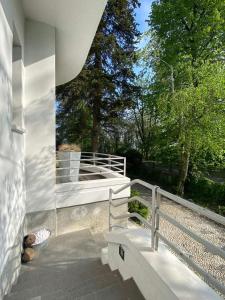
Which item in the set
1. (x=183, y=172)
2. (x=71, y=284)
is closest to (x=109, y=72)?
(x=183, y=172)

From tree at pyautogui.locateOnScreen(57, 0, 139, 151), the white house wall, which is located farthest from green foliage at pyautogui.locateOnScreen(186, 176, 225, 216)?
the white house wall

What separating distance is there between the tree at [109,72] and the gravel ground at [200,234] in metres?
5.29

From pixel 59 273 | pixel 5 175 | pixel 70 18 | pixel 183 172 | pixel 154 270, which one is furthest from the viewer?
pixel 183 172

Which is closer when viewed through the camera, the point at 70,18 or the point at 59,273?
the point at 59,273

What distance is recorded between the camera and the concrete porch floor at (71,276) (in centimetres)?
254

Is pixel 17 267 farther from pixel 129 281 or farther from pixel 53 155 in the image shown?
pixel 53 155

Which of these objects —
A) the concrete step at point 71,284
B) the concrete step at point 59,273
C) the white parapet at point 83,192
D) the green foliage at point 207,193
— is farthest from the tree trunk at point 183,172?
the concrete step at point 71,284

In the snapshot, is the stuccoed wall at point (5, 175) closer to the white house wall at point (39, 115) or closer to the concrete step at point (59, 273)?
the concrete step at point (59, 273)

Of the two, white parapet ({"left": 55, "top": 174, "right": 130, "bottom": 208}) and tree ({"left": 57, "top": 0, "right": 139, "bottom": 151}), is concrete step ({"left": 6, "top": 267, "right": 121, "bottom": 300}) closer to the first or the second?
white parapet ({"left": 55, "top": 174, "right": 130, "bottom": 208})

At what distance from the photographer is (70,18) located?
15.0 feet

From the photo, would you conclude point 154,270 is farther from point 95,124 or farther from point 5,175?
point 95,124

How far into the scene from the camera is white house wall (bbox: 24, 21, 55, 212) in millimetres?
4789

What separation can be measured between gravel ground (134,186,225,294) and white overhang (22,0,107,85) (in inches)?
146

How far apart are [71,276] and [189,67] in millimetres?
10502
